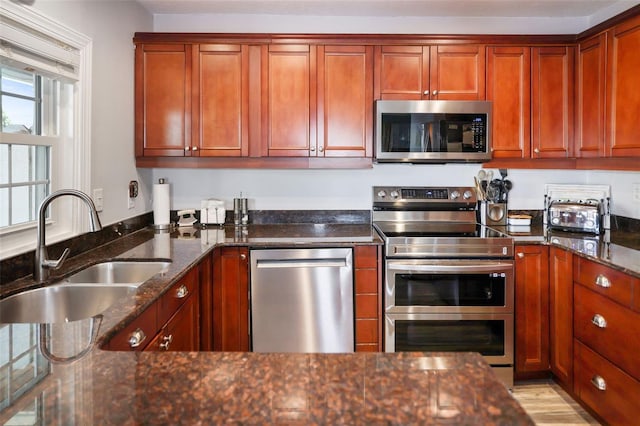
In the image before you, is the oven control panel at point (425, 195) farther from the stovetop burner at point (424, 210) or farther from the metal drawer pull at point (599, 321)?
the metal drawer pull at point (599, 321)

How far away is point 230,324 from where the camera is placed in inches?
105

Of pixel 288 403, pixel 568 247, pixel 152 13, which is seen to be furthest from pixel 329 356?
pixel 152 13

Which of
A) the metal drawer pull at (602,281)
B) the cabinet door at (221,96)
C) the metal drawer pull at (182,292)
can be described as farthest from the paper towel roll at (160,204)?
the metal drawer pull at (602,281)

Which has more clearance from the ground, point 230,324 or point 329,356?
point 329,356

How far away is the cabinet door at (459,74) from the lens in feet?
9.78

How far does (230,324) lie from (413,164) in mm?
1712

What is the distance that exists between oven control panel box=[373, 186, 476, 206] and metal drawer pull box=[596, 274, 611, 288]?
119 cm

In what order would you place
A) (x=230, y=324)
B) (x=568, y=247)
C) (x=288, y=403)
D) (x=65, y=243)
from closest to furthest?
(x=288, y=403), (x=65, y=243), (x=568, y=247), (x=230, y=324)

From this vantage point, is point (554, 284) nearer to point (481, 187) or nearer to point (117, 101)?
point (481, 187)

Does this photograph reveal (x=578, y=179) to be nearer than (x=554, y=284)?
No

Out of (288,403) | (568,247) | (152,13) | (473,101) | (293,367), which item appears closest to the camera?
(288,403)

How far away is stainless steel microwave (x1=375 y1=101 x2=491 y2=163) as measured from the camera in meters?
2.90

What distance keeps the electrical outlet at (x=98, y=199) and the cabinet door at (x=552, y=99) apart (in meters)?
2.74

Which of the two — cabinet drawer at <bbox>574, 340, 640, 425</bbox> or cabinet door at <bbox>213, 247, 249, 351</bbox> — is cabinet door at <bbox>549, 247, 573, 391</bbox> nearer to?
cabinet drawer at <bbox>574, 340, 640, 425</bbox>
